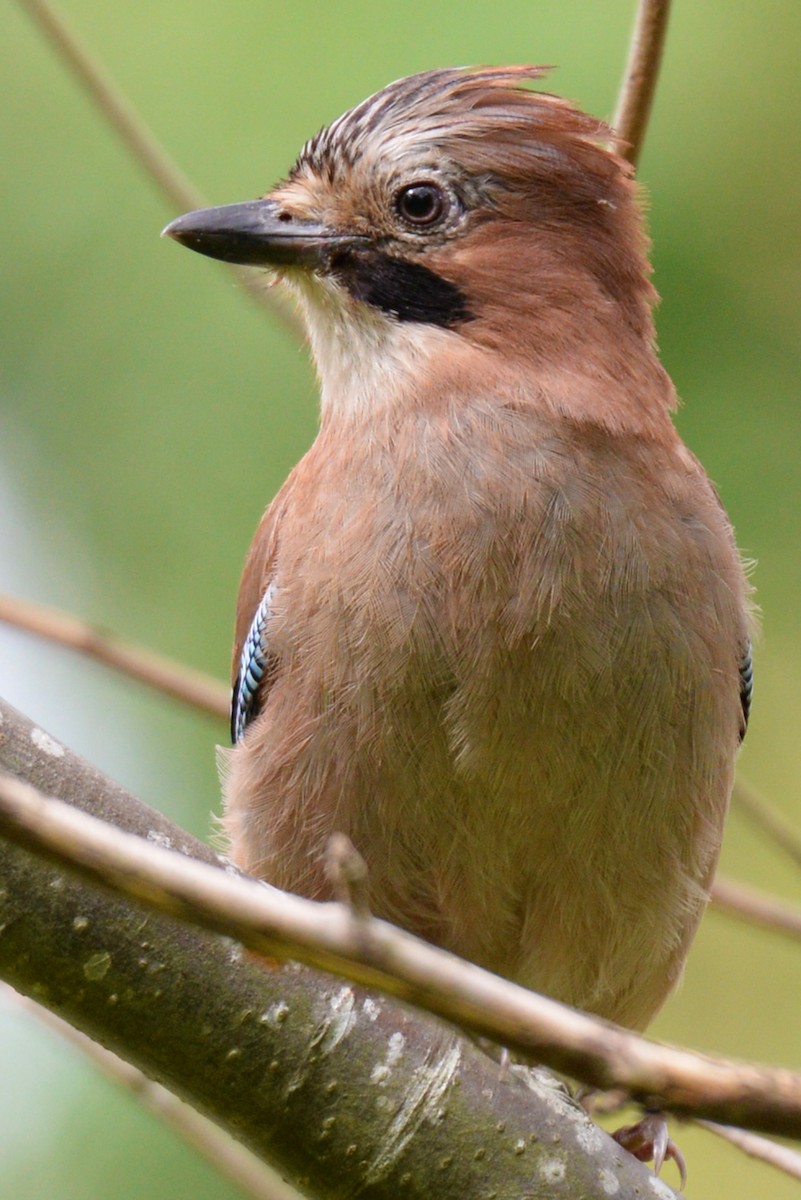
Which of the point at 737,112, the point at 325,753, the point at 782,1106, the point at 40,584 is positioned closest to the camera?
the point at 782,1106

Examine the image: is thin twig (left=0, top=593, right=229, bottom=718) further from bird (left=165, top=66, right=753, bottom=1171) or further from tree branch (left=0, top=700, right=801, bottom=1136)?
tree branch (left=0, top=700, right=801, bottom=1136)

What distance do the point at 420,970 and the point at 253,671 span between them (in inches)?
117

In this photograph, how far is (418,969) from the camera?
6.04ft

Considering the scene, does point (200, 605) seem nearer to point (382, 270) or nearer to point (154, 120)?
point (154, 120)

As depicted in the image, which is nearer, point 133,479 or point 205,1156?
point 205,1156

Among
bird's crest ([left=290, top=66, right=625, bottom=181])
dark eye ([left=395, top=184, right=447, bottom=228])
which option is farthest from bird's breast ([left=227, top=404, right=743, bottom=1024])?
bird's crest ([left=290, top=66, right=625, bottom=181])

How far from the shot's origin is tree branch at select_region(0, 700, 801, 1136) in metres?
1.82

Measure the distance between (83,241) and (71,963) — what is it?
16.7 ft

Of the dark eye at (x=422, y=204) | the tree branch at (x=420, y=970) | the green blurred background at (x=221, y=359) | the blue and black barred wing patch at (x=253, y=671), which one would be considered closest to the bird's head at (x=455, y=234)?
the dark eye at (x=422, y=204)

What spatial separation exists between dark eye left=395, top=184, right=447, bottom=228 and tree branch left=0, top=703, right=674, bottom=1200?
7.41 feet

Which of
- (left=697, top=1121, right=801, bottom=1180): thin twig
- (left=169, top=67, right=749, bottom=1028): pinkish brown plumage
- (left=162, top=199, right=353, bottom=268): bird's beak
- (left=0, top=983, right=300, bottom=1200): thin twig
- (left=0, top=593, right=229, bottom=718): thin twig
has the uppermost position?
(left=162, top=199, right=353, bottom=268): bird's beak

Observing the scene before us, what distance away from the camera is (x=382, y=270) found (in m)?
4.76

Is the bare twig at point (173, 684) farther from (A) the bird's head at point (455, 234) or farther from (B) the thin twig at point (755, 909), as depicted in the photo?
(A) the bird's head at point (455, 234)

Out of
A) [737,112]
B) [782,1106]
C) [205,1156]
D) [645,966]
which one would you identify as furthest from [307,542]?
[737,112]
